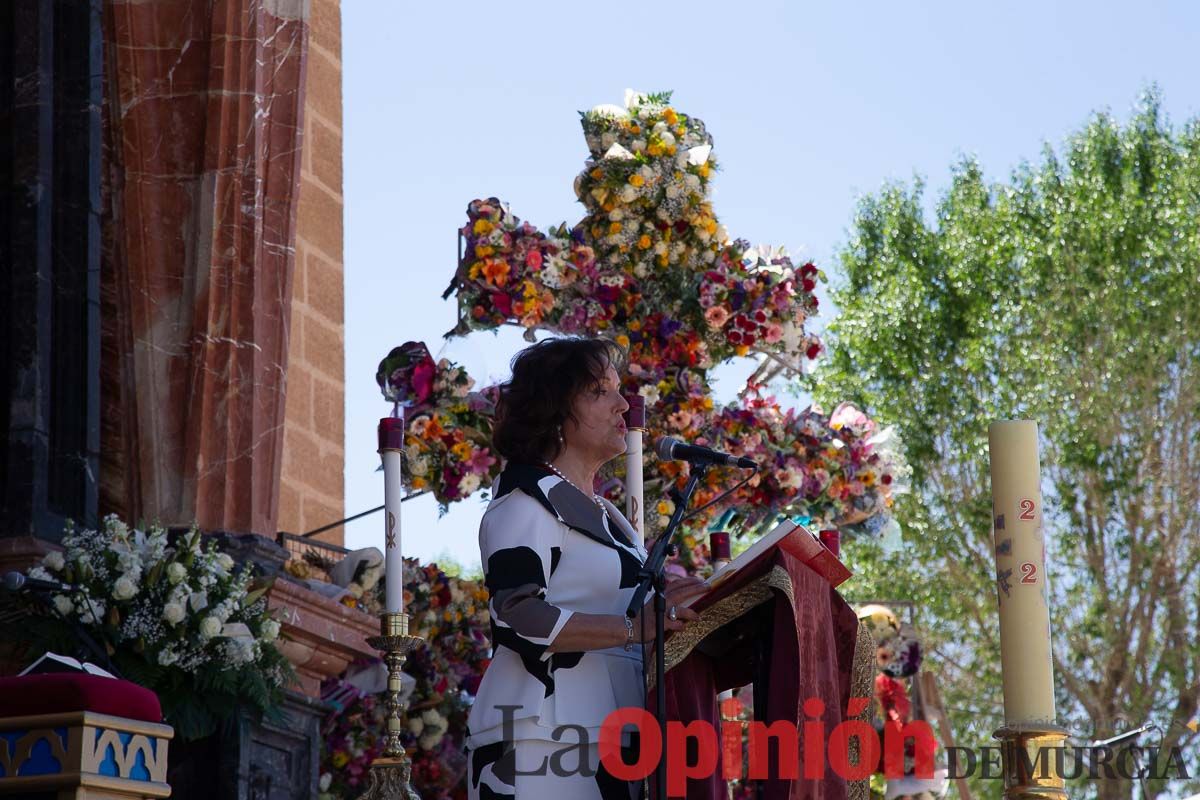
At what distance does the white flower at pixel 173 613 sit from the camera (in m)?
4.18

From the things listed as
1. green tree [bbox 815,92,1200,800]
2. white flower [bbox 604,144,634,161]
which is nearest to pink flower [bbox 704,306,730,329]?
white flower [bbox 604,144,634,161]

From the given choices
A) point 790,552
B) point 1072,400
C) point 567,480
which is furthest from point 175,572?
point 1072,400

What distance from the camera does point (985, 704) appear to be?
19.6 m

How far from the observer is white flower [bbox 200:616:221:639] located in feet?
13.8

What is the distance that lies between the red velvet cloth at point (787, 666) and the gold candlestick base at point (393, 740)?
733 millimetres

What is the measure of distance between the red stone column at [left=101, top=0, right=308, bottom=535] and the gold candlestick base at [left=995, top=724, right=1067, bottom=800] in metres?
2.92

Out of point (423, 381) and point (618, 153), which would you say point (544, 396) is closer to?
point (423, 381)

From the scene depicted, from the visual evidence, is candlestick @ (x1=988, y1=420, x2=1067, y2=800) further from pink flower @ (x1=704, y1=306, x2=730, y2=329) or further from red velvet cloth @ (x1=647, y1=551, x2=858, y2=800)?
pink flower @ (x1=704, y1=306, x2=730, y2=329)

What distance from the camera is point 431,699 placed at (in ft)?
18.0

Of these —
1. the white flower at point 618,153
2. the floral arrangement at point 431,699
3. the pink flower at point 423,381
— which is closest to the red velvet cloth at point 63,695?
the floral arrangement at point 431,699

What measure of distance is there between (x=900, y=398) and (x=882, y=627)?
13.1 metres

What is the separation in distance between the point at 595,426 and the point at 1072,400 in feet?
52.4

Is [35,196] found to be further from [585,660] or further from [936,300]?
[936,300]

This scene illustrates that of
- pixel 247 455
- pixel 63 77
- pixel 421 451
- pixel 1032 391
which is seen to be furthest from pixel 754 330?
pixel 1032 391
